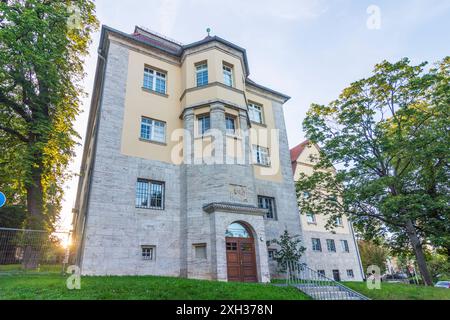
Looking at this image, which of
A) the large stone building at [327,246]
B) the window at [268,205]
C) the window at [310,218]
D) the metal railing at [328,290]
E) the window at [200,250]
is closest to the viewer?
the metal railing at [328,290]

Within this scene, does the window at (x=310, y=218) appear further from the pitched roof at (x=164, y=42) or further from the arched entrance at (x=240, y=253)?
the arched entrance at (x=240, y=253)

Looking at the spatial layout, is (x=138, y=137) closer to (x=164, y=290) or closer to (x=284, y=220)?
(x=164, y=290)

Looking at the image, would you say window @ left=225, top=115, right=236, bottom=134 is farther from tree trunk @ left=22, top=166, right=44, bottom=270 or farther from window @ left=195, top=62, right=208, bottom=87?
tree trunk @ left=22, top=166, right=44, bottom=270

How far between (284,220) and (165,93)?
39.1 ft

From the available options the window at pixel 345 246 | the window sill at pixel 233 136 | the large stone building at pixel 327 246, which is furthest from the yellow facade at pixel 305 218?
the window sill at pixel 233 136

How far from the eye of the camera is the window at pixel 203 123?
1719 cm

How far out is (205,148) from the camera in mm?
16344

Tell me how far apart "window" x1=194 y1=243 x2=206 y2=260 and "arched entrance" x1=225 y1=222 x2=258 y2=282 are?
4.04 ft

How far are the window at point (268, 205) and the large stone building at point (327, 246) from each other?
25.7 ft

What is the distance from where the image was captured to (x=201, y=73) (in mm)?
18781

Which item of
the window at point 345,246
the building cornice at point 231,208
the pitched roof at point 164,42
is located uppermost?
the pitched roof at point 164,42

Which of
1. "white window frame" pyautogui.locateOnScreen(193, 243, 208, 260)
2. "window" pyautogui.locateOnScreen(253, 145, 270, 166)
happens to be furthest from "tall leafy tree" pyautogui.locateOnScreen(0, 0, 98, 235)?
"window" pyautogui.locateOnScreen(253, 145, 270, 166)

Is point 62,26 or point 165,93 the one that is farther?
point 165,93
